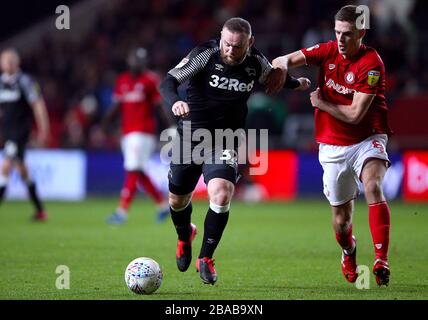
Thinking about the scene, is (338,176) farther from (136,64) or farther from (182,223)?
(136,64)

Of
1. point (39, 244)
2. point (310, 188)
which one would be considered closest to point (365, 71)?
point (39, 244)

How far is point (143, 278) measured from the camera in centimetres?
677

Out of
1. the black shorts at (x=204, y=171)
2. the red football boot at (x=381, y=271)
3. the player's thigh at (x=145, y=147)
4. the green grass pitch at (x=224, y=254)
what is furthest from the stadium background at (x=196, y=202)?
the player's thigh at (x=145, y=147)

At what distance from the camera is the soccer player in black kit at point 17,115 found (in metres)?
13.5

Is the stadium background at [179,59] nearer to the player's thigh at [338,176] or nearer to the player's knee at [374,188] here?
the player's thigh at [338,176]

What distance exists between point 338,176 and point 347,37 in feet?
3.90

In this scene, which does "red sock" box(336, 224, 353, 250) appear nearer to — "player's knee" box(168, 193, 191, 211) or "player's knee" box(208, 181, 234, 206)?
"player's knee" box(208, 181, 234, 206)

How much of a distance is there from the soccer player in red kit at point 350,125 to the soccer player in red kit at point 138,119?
243 inches

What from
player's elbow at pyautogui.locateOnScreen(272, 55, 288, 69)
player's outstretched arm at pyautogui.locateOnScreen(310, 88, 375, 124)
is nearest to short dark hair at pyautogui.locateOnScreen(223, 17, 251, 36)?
player's elbow at pyautogui.locateOnScreen(272, 55, 288, 69)

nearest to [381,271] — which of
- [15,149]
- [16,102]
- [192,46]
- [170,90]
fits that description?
[170,90]

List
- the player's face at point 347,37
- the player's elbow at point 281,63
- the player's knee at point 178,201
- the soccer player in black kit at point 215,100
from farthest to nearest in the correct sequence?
the player's knee at point 178,201, the player's elbow at point 281,63, the soccer player in black kit at point 215,100, the player's face at point 347,37

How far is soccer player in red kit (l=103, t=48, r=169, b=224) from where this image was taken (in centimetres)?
1362

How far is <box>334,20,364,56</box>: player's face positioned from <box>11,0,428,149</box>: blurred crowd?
10772 millimetres

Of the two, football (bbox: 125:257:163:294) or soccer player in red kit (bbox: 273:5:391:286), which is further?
soccer player in red kit (bbox: 273:5:391:286)
